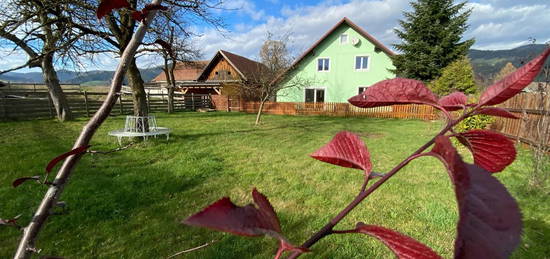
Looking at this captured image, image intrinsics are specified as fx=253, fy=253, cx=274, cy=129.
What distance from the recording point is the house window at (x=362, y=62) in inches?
781

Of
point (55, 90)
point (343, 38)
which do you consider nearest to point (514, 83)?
point (55, 90)

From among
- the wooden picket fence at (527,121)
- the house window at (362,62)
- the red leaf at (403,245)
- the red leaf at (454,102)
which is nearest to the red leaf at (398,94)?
the red leaf at (454,102)

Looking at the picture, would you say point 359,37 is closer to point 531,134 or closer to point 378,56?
A: point 378,56

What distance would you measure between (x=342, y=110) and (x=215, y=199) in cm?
1600

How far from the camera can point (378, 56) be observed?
19594 millimetres

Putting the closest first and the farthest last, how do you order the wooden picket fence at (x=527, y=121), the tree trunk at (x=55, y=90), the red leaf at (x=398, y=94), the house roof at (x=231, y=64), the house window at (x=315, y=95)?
the red leaf at (x=398, y=94) → the wooden picket fence at (x=527, y=121) → the tree trunk at (x=55, y=90) → the house window at (x=315, y=95) → the house roof at (x=231, y=64)

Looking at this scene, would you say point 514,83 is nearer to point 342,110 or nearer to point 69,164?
point 69,164

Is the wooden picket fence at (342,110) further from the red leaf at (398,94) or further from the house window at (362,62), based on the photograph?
the red leaf at (398,94)

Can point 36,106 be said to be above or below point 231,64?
below

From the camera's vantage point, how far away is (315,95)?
21531 mm

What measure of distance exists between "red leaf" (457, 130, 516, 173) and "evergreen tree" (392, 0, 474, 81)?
776 inches

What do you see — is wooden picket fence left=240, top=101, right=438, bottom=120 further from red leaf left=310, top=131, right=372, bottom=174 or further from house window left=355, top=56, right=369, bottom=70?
red leaf left=310, top=131, right=372, bottom=174

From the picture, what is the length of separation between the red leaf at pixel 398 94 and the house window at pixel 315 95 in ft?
70.4

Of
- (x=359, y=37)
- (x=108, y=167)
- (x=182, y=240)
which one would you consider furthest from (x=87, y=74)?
(x=359, y=37)
